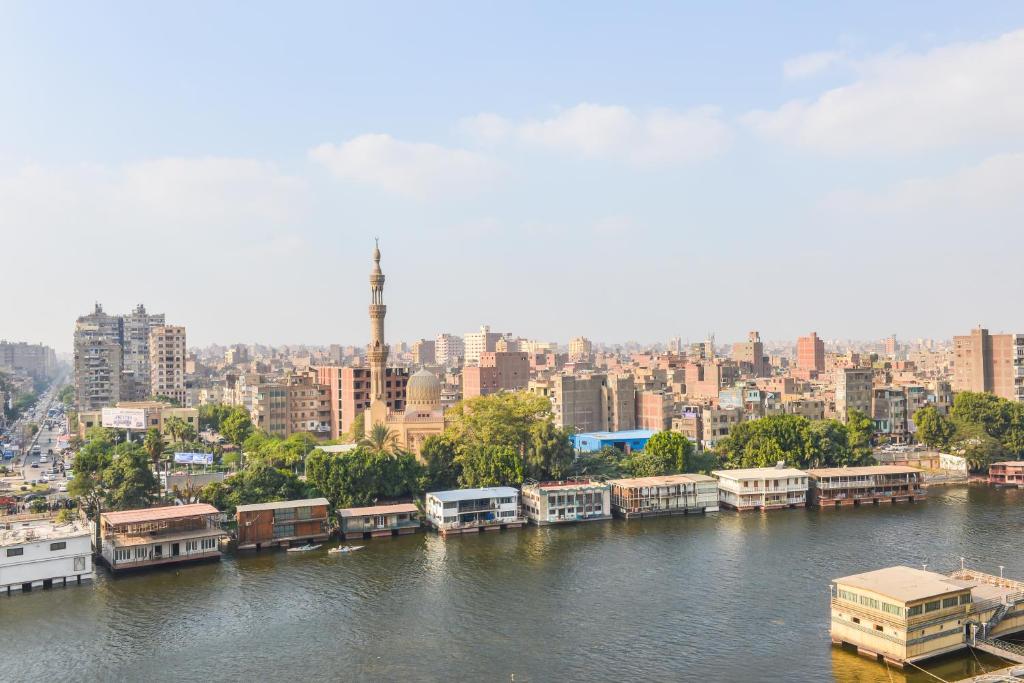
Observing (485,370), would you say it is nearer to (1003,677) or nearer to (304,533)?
(304,533)

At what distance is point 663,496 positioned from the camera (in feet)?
199

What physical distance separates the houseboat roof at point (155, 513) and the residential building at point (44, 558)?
2.14m

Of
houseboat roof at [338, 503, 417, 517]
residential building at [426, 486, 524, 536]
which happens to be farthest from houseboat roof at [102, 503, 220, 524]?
residential building at [426, 486, 524, 536]

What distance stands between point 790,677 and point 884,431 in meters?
70.1

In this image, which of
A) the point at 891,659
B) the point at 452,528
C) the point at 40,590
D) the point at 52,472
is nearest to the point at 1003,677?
the point at 891,659

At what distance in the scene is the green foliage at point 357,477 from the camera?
57.3 metres

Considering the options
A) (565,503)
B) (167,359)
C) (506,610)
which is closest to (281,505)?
→ (506,610)

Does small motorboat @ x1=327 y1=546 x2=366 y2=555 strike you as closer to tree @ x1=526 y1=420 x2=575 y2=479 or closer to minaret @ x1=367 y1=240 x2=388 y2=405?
tree @ x1=526 y1=420 x2=575 y2=479

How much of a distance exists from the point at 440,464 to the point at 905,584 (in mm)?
36308

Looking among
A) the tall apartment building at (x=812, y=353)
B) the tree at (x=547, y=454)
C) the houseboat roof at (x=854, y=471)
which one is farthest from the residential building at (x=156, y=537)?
the tall apartment building at (x=812, y=353)

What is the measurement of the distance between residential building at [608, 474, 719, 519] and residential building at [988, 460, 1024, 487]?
28.9 metres

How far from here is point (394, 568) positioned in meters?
47.5

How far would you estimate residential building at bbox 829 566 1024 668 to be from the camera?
32.3m

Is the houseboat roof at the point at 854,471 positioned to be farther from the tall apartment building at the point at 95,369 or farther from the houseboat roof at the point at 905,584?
the tall apartment building at the point at 95,369
